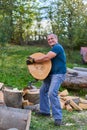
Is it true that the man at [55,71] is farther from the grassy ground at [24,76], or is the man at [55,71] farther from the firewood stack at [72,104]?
the firewood stack at [72,104]

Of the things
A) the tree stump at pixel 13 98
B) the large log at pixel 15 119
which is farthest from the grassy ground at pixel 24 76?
the large log at pixel 15 119

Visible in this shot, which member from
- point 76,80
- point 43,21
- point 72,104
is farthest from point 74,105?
point 43,21

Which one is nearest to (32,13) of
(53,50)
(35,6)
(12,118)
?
(35,6)

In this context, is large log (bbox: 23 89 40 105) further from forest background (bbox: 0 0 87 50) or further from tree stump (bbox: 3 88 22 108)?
forest background (bbox: 0 0 87 50)

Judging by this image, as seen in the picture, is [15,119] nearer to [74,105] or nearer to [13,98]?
[13,98]

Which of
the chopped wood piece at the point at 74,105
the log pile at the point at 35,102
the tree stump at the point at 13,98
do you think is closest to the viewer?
the tree stump at the point at 13,98

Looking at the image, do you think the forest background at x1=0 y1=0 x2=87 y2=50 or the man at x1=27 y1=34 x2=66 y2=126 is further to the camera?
the forest background at x1=0 y1=0 x2=87 y2=50

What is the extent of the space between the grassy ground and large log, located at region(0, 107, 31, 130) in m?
0.77

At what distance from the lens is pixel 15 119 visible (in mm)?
5734

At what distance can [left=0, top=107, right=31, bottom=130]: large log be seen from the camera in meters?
5.66

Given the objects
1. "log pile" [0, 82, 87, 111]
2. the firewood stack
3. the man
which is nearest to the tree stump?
"log pile" [0, 82, 87, 111]

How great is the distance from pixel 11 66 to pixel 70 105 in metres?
5.16

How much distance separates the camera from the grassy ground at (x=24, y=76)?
6792 millimetres

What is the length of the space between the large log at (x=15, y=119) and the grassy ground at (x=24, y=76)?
77 cm
